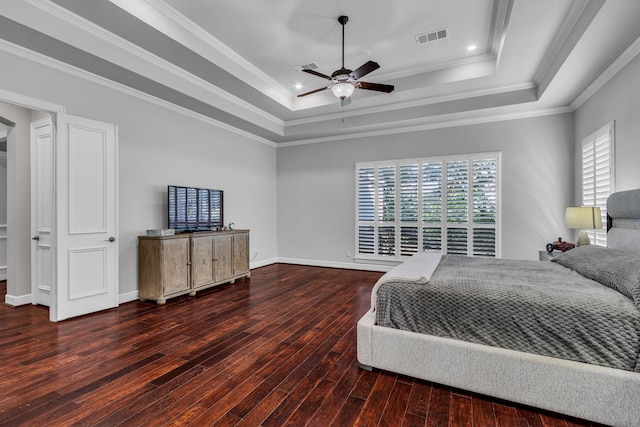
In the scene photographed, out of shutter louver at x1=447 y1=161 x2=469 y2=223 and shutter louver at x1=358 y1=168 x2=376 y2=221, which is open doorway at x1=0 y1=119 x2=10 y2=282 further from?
shutter louver at x1=447 y1=161 x2=469 y2=223

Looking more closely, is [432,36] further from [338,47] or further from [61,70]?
[61,70]

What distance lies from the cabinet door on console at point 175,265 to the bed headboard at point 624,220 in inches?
193

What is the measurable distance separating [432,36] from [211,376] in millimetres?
4260

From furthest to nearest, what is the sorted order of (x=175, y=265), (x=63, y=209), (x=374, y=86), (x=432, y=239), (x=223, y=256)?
(x=432, y=239)
(x=223, y=256)
(x=175, y=265)
(x=374, y=86)
(x=63, y=209)

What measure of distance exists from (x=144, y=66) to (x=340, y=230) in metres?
4.31

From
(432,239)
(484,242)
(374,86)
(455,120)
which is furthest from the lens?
(432,239)

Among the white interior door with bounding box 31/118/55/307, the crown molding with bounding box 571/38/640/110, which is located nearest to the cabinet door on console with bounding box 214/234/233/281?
the white interior door with bounding box 31/118/55/307

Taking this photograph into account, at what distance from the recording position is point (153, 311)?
3715 mm

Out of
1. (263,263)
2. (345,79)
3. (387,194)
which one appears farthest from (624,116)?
(263,263)

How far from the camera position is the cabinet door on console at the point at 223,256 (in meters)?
4.84

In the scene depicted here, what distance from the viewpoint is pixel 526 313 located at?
1.89 meters

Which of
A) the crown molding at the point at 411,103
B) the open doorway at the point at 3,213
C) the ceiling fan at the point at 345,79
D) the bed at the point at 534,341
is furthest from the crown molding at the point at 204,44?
the open doorway at the point at 3,213

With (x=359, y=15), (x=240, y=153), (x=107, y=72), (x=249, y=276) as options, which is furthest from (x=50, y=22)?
(x=249, y=276)

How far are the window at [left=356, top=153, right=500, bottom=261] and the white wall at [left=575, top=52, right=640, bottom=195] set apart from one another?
1.61m
